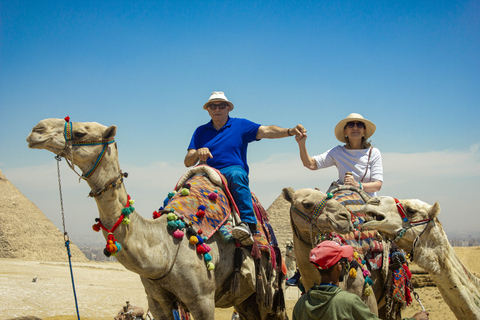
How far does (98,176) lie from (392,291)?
3411 millimetres

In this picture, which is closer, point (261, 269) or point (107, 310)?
point (261, 269)

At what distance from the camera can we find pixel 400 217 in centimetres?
407

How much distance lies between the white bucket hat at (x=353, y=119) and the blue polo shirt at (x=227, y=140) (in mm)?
1090

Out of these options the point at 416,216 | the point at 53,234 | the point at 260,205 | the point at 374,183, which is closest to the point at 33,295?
the point at 260,205

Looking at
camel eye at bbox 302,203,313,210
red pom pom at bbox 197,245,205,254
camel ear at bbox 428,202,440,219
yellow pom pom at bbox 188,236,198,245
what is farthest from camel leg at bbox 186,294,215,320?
camel ear at bbox 428,202,440,219

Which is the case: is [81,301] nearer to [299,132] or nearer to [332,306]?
[299,132]

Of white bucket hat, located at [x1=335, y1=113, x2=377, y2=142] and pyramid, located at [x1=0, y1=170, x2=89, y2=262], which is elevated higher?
white bucket hat, located at [x1=335, y1=113, x2=377, y2=142]

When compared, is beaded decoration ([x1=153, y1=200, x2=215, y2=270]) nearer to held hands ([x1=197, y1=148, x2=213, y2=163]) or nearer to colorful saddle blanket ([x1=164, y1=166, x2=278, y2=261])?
colorful saddle blanket ([x1=164, y1=166, x2=278, y2=261])

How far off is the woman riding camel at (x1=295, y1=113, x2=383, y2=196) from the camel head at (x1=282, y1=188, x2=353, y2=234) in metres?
0.66

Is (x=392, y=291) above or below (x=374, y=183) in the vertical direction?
below

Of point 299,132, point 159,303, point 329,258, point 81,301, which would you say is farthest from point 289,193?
point 81,301

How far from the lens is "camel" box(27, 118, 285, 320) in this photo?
408 centimetres

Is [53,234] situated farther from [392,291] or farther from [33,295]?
[392,291]

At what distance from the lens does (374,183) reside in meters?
5.54
